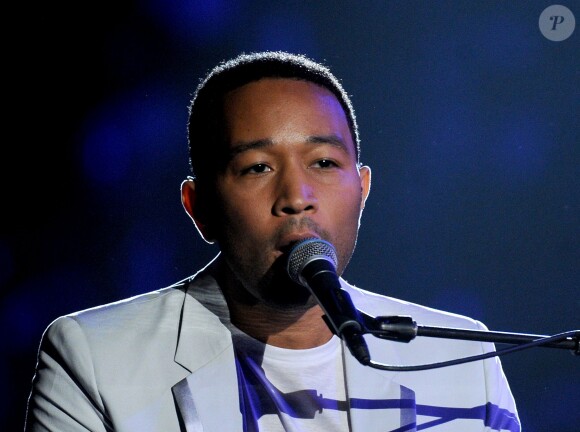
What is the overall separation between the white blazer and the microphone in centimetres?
64

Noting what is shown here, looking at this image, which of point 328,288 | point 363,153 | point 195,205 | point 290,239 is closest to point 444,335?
point 328,288

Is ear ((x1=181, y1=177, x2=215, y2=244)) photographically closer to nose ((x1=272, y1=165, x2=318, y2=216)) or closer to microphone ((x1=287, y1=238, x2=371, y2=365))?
nose ((x1=272, y1=165, x2=318, y2=216))

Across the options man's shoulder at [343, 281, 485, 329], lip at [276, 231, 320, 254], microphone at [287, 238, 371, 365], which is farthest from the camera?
man's shoulder at [343, 281, 485, 329]

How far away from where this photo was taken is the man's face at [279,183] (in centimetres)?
205

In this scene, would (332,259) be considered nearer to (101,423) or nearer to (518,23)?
(101,423)

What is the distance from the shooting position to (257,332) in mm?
2455

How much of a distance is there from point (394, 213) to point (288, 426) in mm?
1594

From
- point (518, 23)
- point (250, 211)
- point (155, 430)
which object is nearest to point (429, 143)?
point (518, 23)

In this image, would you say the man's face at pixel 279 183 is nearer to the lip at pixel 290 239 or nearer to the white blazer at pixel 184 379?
the lip at pixel 290 239

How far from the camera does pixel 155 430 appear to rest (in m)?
2.21

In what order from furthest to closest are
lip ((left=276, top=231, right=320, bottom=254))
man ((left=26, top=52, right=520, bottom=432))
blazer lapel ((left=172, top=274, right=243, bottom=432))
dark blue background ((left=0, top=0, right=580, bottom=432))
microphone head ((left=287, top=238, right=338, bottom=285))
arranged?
dark blue background ((left=0, top=0, right=580, bottom=432))
blazer lapel ((left=172, top=274, right=243, bottom=432))
man ((left=26, top=52, right=520, bottom=432))
lip ((left=276, top=231, right=320, bottom=254))
microphone head ((left=287, top=238, right=338, bottom=285))

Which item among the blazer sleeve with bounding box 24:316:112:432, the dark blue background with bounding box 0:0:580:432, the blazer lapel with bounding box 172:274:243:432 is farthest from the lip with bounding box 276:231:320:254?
the dark blue background with bounding box 0:0:580:432

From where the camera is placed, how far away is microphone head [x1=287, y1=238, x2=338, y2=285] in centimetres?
173

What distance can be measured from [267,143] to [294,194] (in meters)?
0.21
